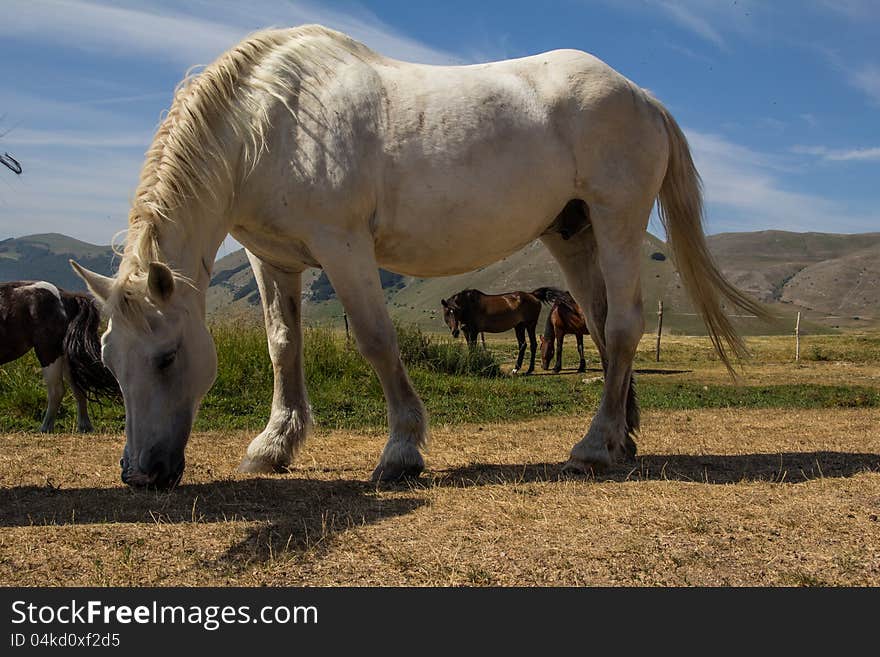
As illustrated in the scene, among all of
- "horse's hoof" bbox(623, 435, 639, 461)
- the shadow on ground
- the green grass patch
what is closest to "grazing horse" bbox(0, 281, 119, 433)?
the green grass patch

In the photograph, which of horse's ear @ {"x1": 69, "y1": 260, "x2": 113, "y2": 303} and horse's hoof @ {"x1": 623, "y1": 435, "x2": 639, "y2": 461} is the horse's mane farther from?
horse's hoof @ {"x1": 623, "y1": 435, "x2": 639, "y2": 461}

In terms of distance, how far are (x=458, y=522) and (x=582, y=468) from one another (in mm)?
1564

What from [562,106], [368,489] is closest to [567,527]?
[368,489]

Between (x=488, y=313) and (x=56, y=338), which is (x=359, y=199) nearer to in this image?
(x=56, y=338)

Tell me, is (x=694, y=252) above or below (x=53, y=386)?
above

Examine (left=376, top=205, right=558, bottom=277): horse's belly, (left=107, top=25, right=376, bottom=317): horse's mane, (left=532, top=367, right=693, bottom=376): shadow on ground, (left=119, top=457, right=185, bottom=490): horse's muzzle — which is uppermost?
(left=107, top=25, right=376, bottom=317): horse's mane

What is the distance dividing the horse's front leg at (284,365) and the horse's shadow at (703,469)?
40.2 inches

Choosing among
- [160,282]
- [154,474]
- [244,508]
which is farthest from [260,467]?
[160,282]

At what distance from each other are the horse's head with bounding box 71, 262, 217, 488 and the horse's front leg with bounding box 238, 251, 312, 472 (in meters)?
1.17

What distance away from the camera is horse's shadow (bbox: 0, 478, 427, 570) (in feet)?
11.1

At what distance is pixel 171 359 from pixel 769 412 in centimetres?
698

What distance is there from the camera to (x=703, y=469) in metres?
5.17

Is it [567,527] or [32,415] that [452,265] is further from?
[32,415]

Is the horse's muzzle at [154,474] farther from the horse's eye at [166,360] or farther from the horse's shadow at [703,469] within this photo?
the horse's shadow at [703,469]
